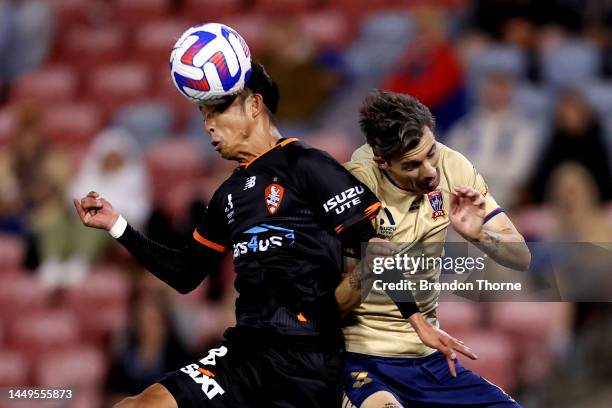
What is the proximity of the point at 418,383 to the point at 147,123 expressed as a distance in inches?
261

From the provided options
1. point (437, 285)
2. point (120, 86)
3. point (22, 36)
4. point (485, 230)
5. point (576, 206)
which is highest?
point (22, 36)

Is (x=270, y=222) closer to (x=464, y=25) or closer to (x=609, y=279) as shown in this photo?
(x=609, y=279)

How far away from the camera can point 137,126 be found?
37.6ft

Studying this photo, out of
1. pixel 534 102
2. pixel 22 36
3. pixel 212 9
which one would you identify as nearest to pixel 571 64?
pixel 534 102

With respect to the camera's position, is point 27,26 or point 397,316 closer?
point 397,316

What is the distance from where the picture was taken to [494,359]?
843cm

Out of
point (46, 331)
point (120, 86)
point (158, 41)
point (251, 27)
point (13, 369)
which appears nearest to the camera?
point (13, 369)

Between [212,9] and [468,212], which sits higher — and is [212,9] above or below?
above

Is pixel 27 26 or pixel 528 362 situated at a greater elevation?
pixel 27 26

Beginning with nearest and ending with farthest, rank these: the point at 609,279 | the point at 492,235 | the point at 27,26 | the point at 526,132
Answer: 1. the point at 492,235
2. the point at 609,279
3. the point at 526,132
4. the point at 27,26

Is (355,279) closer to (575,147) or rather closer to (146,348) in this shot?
(146,348)

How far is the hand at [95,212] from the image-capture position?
5.43m

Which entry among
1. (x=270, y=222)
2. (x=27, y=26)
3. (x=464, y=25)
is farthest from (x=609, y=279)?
(x=27, y=26)

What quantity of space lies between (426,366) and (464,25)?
5.87 meters
